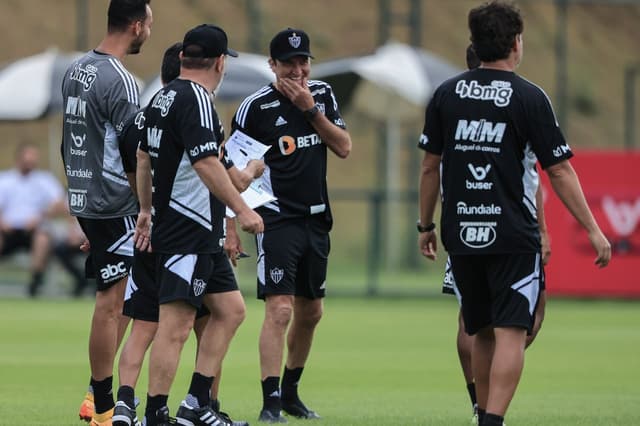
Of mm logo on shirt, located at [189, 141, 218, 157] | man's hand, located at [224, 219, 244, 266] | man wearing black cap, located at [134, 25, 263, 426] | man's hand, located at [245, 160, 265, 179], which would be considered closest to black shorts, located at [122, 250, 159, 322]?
man wearing black cap, located at [134, 25, 263, 426]

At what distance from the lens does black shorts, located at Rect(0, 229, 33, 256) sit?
2147 cm

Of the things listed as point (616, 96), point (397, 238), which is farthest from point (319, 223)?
point (616, 96)

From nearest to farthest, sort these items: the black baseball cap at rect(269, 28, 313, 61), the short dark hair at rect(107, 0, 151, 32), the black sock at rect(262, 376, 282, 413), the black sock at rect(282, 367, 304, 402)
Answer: the short dark hair at rect(107, 0, 151, 32), the black sock at rect(262, 376, 282, 413), the black baseball cap at rect(269, 28, 313, 61), the black sock at rect(282, 367, 304, 402)

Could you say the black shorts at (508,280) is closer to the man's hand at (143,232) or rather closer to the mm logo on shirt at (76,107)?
the man's hand at (143,232)

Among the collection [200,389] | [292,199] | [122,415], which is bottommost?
[122,415]

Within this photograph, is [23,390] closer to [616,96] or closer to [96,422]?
[96,422]

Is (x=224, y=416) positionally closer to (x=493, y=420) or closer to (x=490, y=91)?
(x=493, y=420)

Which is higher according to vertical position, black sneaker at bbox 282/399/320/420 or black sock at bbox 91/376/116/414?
black sock at bbox 91/376/116/414

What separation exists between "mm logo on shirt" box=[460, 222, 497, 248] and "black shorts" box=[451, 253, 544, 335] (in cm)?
9

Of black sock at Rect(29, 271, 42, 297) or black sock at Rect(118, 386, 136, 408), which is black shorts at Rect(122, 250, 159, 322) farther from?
black sock at Rect(29, 271, 42, 297)

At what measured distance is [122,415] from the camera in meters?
8.05

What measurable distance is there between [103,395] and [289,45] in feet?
8.18

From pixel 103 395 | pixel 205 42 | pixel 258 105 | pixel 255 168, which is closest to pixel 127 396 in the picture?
pixel 103 395

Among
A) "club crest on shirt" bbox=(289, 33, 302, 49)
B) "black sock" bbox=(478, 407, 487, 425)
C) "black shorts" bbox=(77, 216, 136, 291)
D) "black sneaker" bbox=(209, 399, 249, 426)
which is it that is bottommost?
"black sneaker" bbox=(209, 399, 249, 426)
